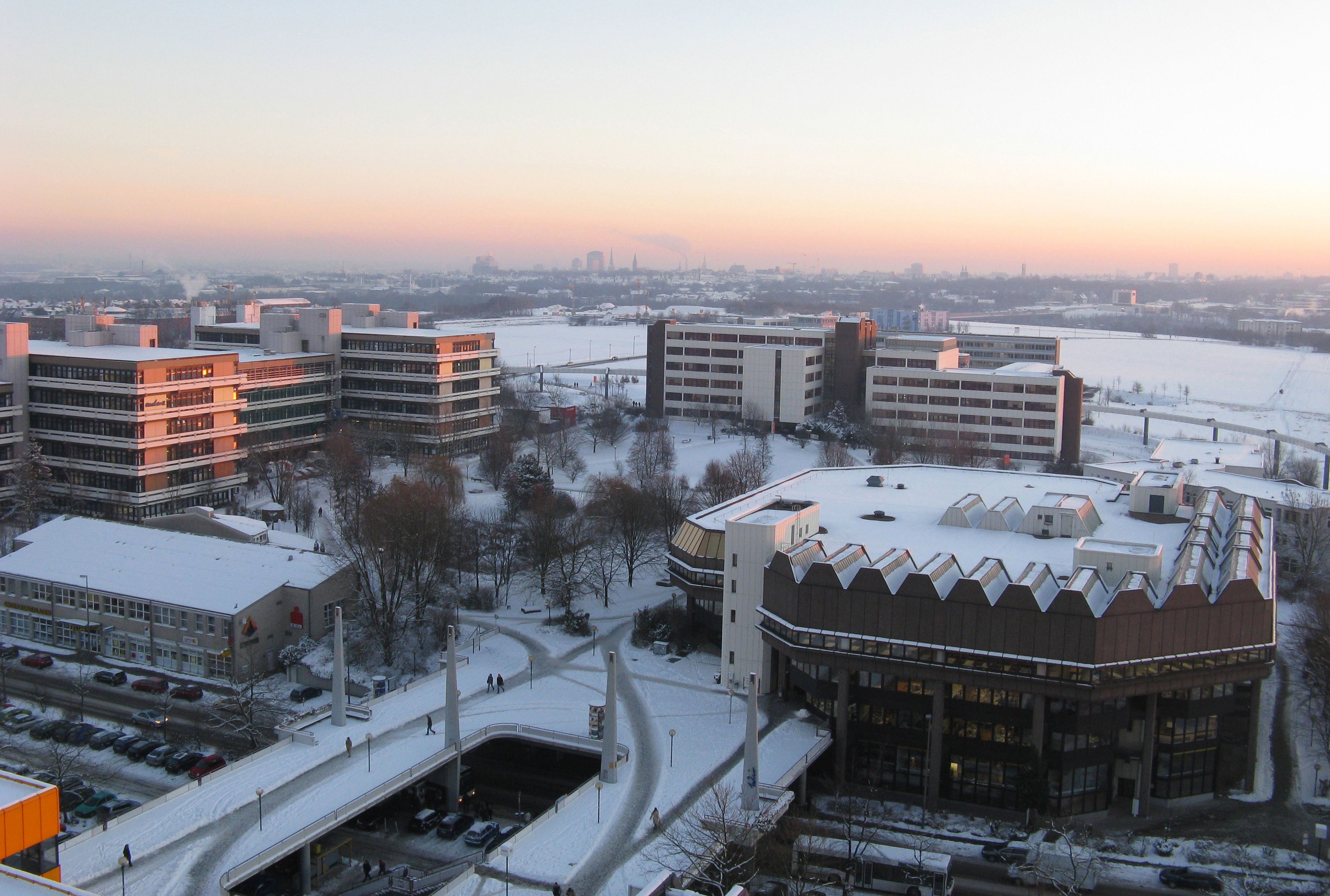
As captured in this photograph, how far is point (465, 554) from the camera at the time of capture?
5159cm

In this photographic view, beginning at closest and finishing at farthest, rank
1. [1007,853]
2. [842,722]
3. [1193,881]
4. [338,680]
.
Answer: [1193,881]
[1007,853]
[338,680]
[842,722]

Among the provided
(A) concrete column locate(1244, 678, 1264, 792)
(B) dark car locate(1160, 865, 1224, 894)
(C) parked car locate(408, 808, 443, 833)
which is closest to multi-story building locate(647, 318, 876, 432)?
(A) concrete column locate(1244, 678, 1264, 792)

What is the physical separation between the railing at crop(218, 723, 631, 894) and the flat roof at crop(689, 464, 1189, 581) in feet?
33.8

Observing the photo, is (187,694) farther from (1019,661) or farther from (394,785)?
(1019,661)

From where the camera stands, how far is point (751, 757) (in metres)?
27.9

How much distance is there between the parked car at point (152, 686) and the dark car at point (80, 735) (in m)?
3.80

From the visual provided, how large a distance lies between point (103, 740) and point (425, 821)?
1164 cm

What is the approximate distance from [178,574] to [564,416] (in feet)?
146

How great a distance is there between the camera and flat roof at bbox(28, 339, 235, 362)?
6028 centimetres

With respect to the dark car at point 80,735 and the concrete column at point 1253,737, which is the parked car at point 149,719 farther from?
the concrete column at point 1253,737

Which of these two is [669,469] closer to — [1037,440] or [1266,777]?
[1037,440]

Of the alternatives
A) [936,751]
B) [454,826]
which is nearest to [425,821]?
[454,826]

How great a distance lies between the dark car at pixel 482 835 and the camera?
29.9 m

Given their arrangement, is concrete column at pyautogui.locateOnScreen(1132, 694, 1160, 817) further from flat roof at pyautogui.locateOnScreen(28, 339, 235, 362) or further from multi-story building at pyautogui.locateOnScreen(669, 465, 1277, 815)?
flat roof at pyautogui.locateOnScreen(28, 339, 235, 362)
